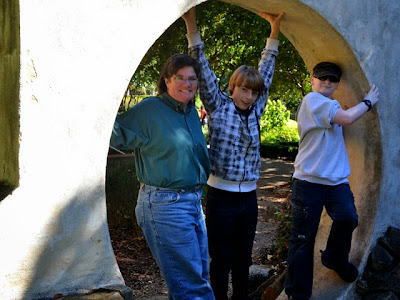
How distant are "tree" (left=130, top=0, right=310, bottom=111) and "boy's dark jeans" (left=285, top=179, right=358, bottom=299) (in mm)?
6400

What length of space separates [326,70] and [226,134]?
903 mm

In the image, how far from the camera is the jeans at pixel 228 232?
3.65 metres

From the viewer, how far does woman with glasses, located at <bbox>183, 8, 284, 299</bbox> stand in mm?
3605

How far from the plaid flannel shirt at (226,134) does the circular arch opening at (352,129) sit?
640 millimetres

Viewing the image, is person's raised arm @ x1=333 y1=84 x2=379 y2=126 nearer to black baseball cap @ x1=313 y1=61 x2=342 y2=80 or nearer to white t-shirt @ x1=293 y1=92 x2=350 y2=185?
white t-shirt @ x1=293 y1=92 x2=350 y2=185

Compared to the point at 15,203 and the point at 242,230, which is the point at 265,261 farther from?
the point at 15,203

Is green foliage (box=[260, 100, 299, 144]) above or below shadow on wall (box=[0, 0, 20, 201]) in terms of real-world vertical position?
below

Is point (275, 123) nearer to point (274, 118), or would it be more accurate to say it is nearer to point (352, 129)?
point (274, 118)

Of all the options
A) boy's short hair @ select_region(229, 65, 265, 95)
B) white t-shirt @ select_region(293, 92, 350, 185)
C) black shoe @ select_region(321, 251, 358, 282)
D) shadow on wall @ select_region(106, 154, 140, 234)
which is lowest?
shadow on wall @ select_region(106, 154, 140, 234)

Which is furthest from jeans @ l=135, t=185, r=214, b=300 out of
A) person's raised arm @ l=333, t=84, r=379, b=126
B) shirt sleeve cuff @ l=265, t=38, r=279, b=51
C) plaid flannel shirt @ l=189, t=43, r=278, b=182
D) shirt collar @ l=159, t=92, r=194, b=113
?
shirt sleeve cuff @ l=265, t=38, r=279, b=51

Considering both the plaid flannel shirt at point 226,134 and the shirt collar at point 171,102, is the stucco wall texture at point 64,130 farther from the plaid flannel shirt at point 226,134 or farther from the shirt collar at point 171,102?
the plaid flannel shirt at point 226,134

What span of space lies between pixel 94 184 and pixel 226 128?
1155mm

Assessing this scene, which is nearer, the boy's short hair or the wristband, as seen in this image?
the boy's short hair

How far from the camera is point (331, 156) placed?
382 centimetres
